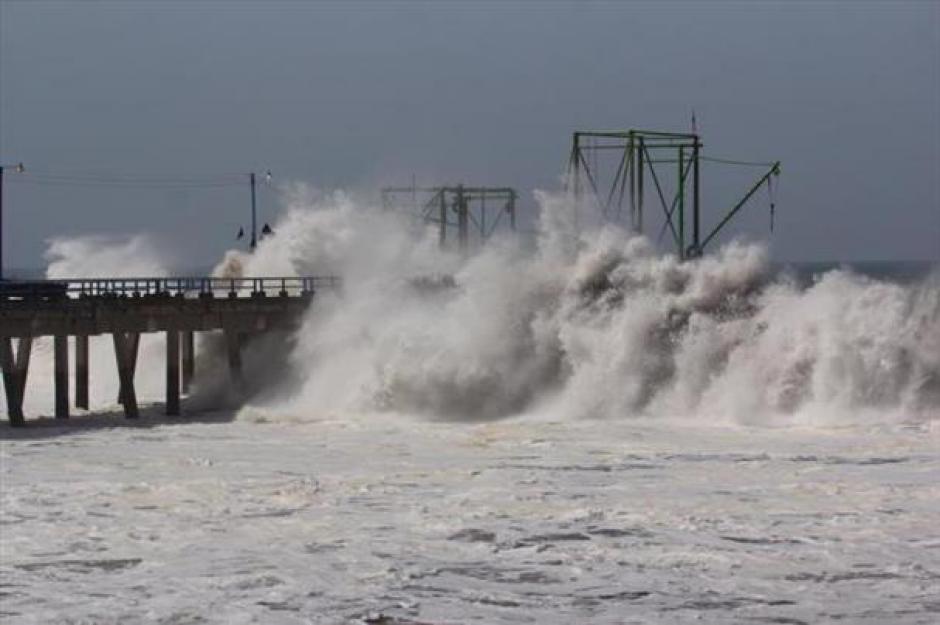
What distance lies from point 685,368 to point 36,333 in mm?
16796

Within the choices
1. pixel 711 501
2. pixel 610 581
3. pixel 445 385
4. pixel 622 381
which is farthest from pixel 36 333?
pixel 610 581

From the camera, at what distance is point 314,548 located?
61.6ft

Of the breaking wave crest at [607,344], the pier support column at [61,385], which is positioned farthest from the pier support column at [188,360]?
the pier support column at [61,385]

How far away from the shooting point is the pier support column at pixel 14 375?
3538 cm

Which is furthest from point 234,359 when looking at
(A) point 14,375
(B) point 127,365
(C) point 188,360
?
(A) point 14,375

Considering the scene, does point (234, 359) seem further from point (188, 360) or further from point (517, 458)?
point (517, 458)

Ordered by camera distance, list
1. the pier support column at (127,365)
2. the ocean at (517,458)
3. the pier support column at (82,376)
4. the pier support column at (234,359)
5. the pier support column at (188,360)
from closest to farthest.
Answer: the ocean at (517,458) < the pier support column at (127,365) < the pier support column at (82,376) < the pier support column at (234,359) < the pier support column at (188,360)

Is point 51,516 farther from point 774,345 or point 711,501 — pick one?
point 774,345

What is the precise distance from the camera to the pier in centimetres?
3650

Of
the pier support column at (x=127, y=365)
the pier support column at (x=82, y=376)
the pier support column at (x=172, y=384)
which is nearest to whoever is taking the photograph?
the pier support column at (x=127, y=365)

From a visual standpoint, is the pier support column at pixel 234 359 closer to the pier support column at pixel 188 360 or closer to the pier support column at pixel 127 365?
the pier support column at pixel 127 365

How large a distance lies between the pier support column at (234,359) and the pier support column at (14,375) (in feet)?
19.1

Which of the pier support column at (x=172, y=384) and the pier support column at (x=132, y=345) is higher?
the pier support column at (x=132, y=345)

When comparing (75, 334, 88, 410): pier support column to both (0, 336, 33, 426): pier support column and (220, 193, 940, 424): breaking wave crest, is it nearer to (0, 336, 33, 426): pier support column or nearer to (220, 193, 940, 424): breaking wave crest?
Result: (0, 336, 33, 426): pier support column
